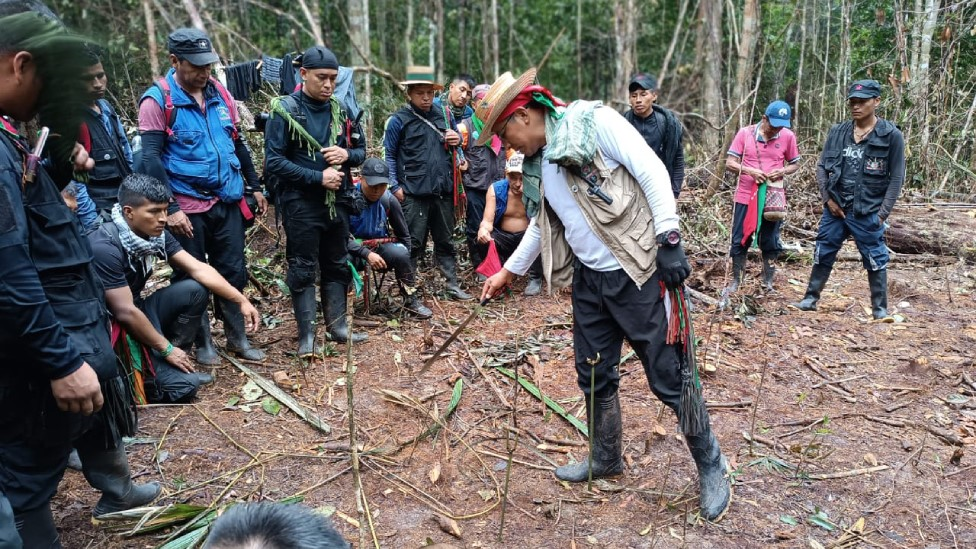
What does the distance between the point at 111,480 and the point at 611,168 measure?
2689 millimetres

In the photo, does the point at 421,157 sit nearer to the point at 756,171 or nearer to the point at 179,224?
the point at 179,224

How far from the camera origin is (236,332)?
4.95 metres

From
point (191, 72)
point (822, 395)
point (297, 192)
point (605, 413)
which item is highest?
point (191, 72)

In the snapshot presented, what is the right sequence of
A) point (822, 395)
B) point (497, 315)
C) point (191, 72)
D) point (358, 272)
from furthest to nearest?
1. point (497, 315)
2. point (358, 272)
3. point (822, 395)
4. point (191, 72)

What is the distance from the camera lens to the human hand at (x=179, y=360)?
4.14 m

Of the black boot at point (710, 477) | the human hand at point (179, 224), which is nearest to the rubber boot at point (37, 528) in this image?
the human hand at point (179, 224)

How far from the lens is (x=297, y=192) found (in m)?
4.77

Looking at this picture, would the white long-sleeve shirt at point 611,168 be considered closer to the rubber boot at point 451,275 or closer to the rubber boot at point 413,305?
the rubber boot at point 413,305

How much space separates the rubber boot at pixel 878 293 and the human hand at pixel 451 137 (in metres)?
4.14

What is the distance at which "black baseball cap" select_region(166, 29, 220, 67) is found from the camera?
4.24 metres

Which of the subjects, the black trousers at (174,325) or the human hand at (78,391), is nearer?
the human hand at (78,391)

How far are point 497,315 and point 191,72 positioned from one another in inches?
125

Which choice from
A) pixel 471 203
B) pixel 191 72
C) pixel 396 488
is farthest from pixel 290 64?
pixel 396 488

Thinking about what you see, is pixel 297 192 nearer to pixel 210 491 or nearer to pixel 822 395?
pixel 210 491
